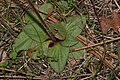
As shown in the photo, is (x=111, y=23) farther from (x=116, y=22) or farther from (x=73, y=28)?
(x=73, y=28)

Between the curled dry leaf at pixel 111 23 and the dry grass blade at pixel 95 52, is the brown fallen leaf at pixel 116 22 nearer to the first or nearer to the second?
the curled dry leaf at pixel 111 23

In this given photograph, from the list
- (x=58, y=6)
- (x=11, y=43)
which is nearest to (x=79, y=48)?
(x=58, y=6)

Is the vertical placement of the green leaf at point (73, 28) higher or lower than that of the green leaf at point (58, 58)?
higher

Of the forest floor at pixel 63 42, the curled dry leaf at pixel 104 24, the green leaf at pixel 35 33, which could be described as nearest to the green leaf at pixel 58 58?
the forest floor at pixel 63 42

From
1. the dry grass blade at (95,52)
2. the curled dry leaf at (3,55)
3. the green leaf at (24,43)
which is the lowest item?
the dry grass blade at (95,52)

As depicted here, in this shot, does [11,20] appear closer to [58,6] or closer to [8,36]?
[8,36]

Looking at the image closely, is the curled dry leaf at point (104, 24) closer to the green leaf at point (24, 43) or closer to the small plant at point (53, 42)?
the small plant at point (53, 42)

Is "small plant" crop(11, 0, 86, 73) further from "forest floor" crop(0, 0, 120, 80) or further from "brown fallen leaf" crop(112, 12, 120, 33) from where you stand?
"brown fallen leaf" crop(112, 12, 120, 33)
